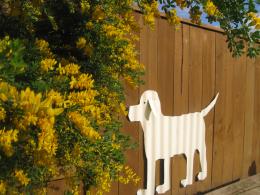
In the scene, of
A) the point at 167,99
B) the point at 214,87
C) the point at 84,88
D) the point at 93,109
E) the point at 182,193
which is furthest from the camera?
the point at 214,87

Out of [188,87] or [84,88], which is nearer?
[84,88]

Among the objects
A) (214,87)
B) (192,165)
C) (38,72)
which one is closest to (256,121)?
(214,87)

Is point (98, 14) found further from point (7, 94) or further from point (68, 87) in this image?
point (7, 94)

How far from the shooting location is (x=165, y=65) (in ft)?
13.4

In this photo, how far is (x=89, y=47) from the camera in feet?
7.22

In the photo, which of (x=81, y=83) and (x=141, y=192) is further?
(x=141, y=192)

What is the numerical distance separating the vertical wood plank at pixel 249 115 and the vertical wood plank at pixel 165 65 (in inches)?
69.0

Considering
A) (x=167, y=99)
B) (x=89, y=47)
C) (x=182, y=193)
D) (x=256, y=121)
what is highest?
(x=89, y=47)

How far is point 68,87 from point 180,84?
2557 millimetres

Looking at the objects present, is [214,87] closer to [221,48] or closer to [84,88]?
[221,48]

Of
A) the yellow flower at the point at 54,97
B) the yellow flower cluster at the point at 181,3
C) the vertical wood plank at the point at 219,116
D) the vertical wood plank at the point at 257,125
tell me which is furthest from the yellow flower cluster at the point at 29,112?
the vertical wood plank at the point at 257,125

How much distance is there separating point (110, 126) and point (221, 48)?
2944mm

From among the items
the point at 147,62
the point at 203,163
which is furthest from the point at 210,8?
the point at 203,163

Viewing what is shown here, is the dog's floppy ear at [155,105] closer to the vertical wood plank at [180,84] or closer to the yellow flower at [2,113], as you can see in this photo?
the vertical wood plank at [180,84]
